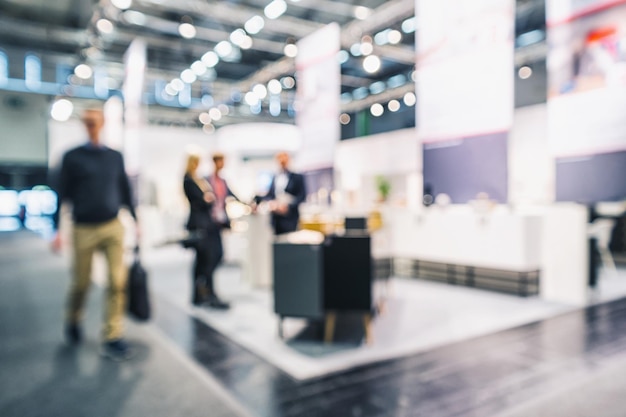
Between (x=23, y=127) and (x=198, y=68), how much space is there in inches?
318

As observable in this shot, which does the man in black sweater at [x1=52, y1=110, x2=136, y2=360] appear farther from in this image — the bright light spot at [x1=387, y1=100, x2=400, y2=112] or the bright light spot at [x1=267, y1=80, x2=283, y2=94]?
the bright light spot at [x1=387, y1=100, x2=400, y2=112]

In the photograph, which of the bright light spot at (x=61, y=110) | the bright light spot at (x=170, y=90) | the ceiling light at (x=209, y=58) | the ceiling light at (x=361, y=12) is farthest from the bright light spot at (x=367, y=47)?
the bright light spot at (x=61, y=110)

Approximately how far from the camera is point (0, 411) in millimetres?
2225

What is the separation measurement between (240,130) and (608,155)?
31.7ft

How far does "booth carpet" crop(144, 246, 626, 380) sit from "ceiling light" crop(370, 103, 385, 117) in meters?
9.61

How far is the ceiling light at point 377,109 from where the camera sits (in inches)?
574

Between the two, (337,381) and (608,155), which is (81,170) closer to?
(337,381)

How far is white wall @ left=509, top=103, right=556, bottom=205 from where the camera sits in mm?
8891

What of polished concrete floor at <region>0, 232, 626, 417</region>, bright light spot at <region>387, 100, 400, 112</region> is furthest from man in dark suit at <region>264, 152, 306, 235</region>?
bright light spot at <region>387, 100, 400, 112</region>

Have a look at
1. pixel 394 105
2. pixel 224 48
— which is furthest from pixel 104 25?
pixel 394 105

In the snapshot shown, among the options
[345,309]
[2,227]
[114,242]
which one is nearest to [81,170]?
[114,242]

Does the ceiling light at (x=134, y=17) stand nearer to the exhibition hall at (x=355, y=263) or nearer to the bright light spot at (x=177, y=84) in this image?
the exhibition hall at (x=355, y=263)

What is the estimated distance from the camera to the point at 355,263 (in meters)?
3.29

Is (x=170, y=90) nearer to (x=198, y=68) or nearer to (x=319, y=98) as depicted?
(x=198, y=68)
